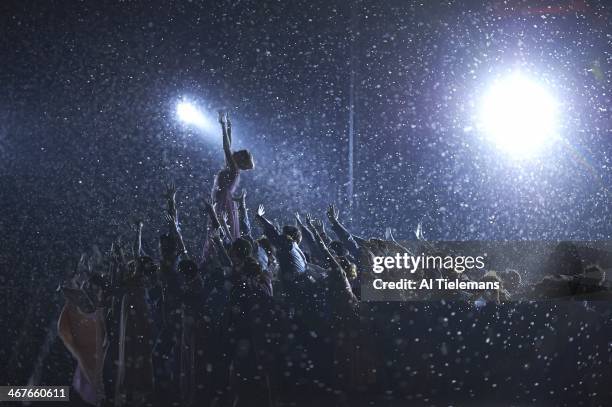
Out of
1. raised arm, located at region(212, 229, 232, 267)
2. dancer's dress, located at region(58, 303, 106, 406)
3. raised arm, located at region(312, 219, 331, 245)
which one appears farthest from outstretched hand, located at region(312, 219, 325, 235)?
dancer's dress, located at region(58, 303, 106, 406)

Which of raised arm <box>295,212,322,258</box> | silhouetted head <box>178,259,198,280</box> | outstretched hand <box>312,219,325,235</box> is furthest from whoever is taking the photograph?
outstretched hand <box>312,219,325,235</box>

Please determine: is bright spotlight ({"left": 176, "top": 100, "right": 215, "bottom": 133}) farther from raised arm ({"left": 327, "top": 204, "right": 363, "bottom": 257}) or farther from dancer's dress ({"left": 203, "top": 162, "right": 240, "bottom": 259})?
raised arm ({"left": 327, "top": 204, "right": 363, "bottom": 257})

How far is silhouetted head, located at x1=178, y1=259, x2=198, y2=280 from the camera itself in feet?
7.41

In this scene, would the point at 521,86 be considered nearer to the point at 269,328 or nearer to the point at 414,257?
the point at 414,257

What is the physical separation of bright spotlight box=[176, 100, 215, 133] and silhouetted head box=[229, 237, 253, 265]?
0.58m

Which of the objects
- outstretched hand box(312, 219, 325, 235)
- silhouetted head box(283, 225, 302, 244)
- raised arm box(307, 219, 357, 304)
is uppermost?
outstretched hand box(312, 219, 325, 235)

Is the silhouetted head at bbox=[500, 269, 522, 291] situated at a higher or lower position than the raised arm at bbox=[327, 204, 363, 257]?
lower

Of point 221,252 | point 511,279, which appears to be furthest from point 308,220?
point 511,279

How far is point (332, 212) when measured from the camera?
99.4 inches

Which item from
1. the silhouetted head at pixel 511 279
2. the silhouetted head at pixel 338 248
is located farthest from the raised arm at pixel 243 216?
the silhouetted head at pixel 511 279

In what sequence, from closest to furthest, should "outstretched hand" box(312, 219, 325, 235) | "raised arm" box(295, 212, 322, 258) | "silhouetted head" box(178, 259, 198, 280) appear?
"silhouetted head" box(178, 259, 198, 280) < "raised arm" box(295, 212, 322, 258) < "outstretched hand" box(312, 219, 325, 235)

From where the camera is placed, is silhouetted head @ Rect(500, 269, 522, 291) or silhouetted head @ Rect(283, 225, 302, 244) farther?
silhouetted head @ Rect(500, 269, 522, 291)

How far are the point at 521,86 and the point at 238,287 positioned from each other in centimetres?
159

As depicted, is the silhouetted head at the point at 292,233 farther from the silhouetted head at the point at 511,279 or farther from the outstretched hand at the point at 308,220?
the silhouetted head at the point at 511,279
